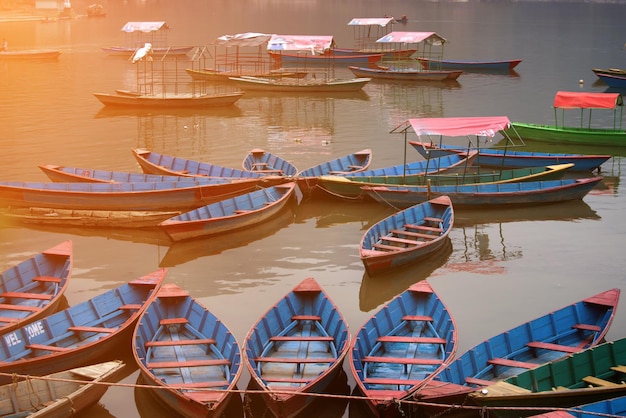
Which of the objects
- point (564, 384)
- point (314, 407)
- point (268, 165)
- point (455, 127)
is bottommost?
point (314, 407)

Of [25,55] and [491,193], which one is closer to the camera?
[491,193]

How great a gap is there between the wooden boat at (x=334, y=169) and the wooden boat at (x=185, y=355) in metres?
9.67

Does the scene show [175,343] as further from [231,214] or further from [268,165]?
[268,165]

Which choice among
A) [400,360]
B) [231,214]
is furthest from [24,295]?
[400,360]

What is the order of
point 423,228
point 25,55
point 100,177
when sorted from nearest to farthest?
point 423,228, point 100,177, point 25,55

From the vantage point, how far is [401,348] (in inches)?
607

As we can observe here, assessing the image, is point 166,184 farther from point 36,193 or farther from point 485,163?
point 485,163

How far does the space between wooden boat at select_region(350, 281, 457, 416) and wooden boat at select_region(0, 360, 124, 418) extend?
448 centimetres

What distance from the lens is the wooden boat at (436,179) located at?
25.3m

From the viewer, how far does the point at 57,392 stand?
13.5m

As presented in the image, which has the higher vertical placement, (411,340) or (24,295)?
(24,295)

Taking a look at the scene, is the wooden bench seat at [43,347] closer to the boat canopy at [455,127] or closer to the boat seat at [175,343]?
the boat seat at [175,343]

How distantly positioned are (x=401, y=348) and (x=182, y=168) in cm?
1406

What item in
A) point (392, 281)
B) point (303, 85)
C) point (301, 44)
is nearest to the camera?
point (392, 281)
